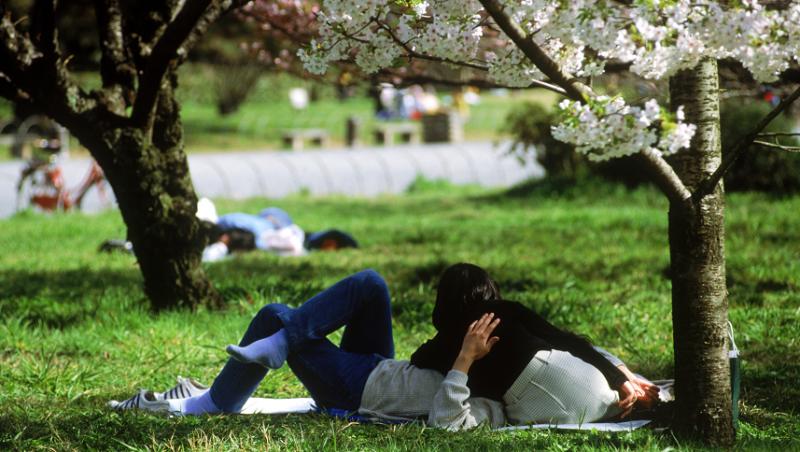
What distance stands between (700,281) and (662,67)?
0.83 meters

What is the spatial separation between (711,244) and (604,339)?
2.20 m

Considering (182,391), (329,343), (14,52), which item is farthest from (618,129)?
(14,52)

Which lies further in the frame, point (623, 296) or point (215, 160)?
point (215, 160)

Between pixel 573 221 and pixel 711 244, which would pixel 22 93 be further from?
pixel 573 221

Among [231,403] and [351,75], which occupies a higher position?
[351,75]

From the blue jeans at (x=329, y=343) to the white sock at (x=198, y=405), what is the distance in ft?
0.12

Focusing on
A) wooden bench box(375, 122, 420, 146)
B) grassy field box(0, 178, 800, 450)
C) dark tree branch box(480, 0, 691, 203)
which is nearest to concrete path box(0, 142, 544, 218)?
grassy field box(0, 178, 800, 450)

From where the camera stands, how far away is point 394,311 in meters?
6.31

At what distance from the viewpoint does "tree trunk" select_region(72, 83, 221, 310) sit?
580cm

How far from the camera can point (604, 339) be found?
18.8 ft

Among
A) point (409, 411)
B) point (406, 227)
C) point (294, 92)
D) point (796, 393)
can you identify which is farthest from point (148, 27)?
point (294, 92)

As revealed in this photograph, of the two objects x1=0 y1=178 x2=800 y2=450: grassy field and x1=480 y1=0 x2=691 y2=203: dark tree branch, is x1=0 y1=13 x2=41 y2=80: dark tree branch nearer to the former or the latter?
x1=0 y1=178 x2=800 y2=450: grassy field

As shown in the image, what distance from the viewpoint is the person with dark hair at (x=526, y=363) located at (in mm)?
3977

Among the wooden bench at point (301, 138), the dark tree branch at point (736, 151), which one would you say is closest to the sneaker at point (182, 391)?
the dark tree branch at point (736, 151)
